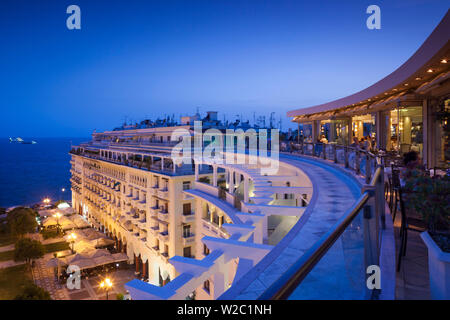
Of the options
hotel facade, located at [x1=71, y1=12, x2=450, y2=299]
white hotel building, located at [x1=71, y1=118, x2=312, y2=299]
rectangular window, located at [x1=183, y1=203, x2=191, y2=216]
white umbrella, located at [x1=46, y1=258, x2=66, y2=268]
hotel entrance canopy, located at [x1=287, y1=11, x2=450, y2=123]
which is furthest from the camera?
rectangular window, located at [x1=183, y1=203, x2=191, y2=216]

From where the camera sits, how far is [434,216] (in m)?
3.32

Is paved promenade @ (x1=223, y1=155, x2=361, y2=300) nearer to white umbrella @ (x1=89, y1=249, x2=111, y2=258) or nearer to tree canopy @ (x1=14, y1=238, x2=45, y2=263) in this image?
white umbrella @ (x1=89, y1=249, x2=111, y2=258)

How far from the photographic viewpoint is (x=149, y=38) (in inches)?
1451

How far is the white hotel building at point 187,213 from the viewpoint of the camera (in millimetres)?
4621

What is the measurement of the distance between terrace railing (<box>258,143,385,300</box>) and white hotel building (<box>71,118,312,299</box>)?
2071 mm

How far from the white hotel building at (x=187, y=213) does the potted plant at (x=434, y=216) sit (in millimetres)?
1939

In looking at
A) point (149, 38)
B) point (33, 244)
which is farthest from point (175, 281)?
point (149, 38)

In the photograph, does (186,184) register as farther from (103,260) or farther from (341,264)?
(341,264)

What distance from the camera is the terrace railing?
1.31 metres

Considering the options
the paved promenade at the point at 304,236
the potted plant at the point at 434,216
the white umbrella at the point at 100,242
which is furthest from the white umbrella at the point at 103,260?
the potted plant at the point at 434,216

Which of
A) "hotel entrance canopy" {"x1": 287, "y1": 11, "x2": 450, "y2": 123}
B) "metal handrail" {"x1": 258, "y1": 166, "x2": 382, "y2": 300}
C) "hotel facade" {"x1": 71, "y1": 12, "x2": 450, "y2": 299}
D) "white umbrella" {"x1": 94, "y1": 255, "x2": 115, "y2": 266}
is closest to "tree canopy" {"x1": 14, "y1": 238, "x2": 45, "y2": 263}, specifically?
"white umbrella" {"x1": 94, "y1": 255, "x2": 115, "y2": 266}

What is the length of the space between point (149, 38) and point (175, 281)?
3734 centimetres

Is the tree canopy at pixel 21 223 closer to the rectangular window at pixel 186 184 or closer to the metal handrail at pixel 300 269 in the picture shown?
the rectangular window at pixel 186 184
